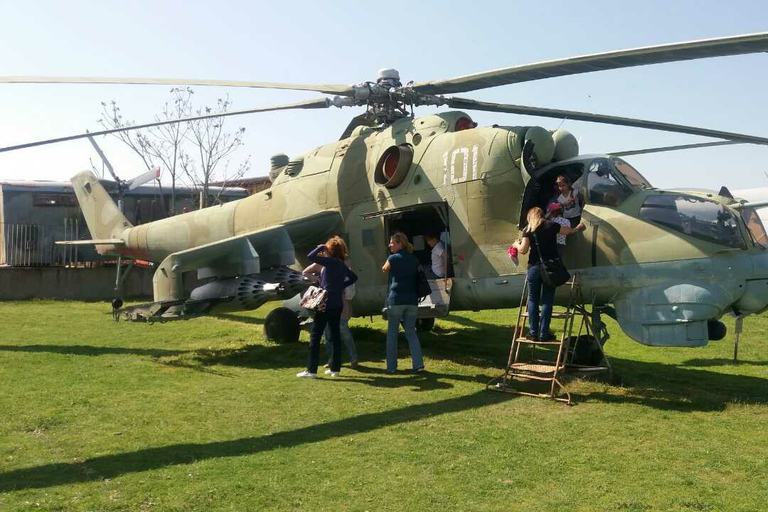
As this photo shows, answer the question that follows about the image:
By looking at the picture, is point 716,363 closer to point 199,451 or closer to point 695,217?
point 695,217

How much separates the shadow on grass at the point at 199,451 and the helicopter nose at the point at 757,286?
3344 mm

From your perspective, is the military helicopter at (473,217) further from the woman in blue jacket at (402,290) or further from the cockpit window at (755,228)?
the woman in blue jacket at (402,290)

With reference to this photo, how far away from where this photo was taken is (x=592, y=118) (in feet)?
32.7

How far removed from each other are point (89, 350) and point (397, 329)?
5.34m

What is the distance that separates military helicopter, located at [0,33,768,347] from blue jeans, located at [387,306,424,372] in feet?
2.70

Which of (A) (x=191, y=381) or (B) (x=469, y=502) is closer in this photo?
(B) (x=469, y=502)

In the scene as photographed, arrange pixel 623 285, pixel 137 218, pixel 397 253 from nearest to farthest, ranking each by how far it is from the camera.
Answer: pixel 623 285 < pixel 397 253 < pixel 137 218

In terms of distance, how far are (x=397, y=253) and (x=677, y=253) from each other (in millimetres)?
3571

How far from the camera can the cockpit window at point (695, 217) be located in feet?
25.3

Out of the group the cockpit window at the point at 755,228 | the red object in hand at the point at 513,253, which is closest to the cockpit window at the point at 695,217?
the cockpit window at the point at 755,228

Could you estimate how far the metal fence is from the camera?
77.9 ft

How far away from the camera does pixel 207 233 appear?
13.9 m

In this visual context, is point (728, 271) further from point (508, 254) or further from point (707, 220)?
point (508, 254)

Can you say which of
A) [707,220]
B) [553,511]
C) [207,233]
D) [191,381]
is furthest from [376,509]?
[207,233]
